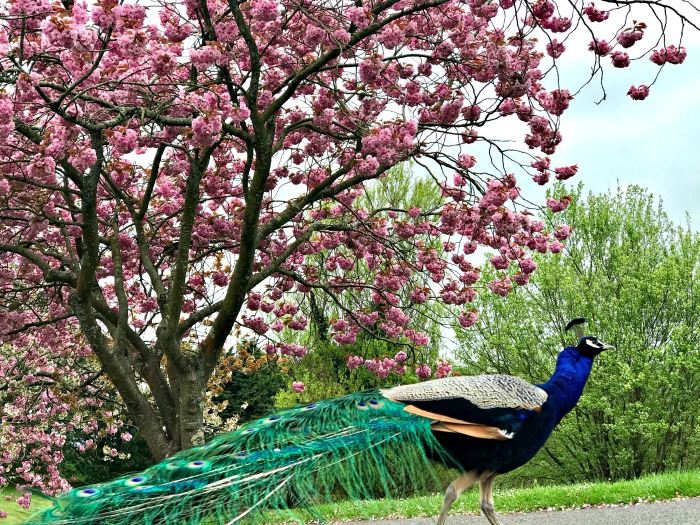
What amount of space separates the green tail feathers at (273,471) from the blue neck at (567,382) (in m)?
1.20

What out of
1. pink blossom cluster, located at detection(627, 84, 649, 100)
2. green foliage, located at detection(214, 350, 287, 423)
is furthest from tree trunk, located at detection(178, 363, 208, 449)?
green foliage, located at detection(214, 350, 287, 423)

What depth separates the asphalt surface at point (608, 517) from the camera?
8.39 meters

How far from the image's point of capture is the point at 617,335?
20.2m

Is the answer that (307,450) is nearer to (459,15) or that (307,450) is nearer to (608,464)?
(459,15)

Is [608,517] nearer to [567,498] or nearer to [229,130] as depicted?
[567,498]

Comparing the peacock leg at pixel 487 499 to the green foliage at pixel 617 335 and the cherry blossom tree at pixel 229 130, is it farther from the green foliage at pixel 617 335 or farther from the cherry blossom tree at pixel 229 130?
the green foliage at pixel 617 335

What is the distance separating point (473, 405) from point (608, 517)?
4723 millimetres

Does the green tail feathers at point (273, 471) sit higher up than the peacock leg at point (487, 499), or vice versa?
the green tail feathers at point (273, 471)

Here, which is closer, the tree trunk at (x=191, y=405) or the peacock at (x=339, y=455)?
the peacock at (x=339, y=455)

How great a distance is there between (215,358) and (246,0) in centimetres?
430

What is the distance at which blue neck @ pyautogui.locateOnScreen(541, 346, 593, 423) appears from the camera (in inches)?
240

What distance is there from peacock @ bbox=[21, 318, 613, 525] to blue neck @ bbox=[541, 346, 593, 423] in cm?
5

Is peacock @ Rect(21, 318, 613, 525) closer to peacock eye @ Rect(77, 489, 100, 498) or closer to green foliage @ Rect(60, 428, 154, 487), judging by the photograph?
peacock eye @ Rect(77, 489, 100, 498)

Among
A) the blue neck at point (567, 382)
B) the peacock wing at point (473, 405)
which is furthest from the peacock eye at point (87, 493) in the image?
the blue neck at point (567, 382)
